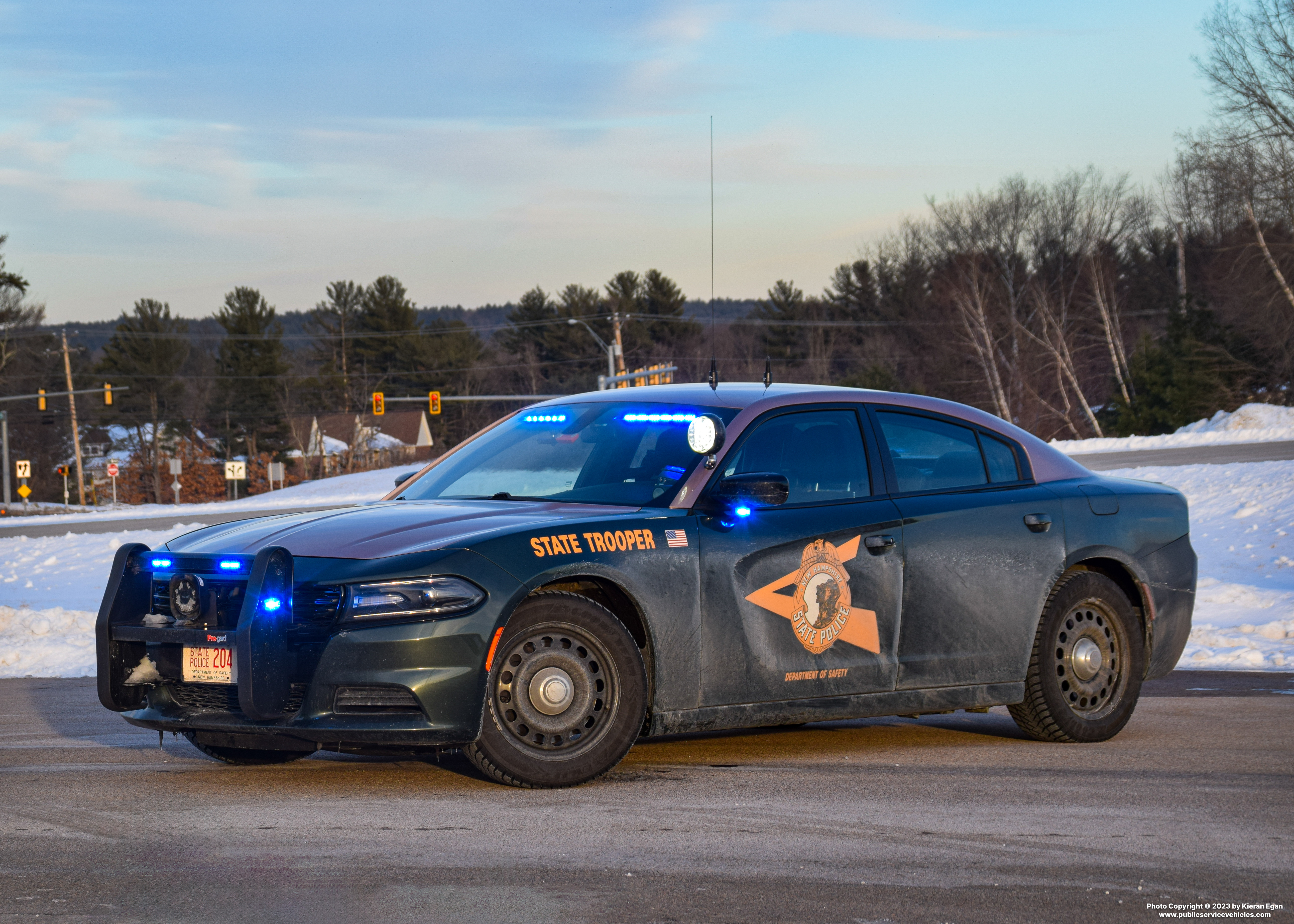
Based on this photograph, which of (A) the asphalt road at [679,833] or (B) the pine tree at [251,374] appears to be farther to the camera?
(B) the pine tree at [251,374]

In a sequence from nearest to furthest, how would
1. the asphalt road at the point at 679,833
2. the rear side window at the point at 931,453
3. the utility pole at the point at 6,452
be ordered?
the asphalt road at the point at 679,833 → the rear side window at the point at 931,453 → the utility pole at the point at 6,452

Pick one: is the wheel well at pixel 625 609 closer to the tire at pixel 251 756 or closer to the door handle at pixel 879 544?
the door handle at pixel 879 544

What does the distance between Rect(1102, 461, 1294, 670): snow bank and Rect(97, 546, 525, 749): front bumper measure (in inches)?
241

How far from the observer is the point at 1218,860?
455cm

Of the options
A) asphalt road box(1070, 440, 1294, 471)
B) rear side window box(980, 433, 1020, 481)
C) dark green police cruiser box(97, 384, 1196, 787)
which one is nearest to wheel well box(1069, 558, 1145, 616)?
dark green police cruiser box(97, 384, 1196, 787)

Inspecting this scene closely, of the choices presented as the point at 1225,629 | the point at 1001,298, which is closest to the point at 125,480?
the point at 1001,298

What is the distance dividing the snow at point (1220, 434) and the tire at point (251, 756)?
3252 cm

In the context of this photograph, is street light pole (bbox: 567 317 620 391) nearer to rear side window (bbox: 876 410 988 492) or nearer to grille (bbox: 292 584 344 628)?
rear side window (bbox: 876 410 988 492)

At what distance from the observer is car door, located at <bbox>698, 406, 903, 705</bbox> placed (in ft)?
19.2

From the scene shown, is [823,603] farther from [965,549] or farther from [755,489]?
[965,549]

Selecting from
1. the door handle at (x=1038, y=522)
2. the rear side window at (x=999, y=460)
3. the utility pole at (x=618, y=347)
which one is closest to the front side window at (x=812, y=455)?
the rear side window at (x=999, y=460)

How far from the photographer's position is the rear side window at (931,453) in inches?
262

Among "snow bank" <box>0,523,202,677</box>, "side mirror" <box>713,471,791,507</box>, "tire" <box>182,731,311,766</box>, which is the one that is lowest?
"snow bank" <box>0,523,202,677</box>

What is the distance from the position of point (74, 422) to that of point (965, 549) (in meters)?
88.5
